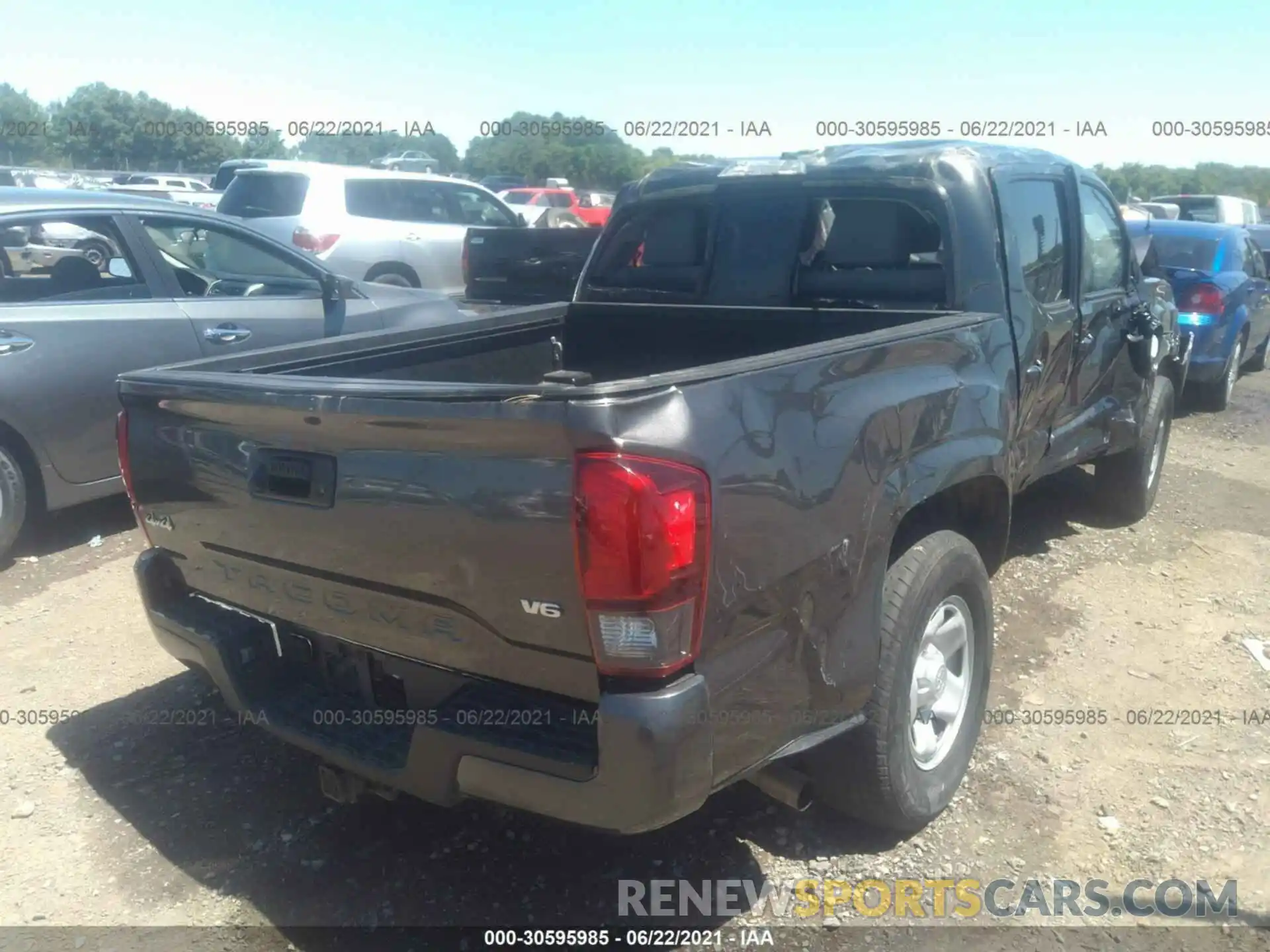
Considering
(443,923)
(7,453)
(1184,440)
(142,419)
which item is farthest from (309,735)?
(1184,440)

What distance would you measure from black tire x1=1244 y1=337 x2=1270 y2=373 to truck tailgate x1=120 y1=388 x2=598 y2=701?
1056cm

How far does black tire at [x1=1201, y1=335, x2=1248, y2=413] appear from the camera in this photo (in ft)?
29.0

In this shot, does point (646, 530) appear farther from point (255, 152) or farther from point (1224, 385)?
point (255, 152)

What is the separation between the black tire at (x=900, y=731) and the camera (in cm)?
273

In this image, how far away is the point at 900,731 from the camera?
2.79 meters

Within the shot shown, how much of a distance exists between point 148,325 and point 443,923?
387cm

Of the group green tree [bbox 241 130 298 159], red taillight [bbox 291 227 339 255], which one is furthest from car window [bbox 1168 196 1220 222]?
green tree [bbox 241 130 298 159]

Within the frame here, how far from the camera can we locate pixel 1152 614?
4.64 meters

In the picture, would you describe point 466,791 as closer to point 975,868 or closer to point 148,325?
point 975,868

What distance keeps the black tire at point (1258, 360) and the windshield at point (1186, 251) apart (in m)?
2.22

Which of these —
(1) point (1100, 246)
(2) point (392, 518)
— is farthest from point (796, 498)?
(1) point (1100, 246)

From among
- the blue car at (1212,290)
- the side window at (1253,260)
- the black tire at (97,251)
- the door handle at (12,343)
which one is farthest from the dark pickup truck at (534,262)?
the side window at (1253,260)

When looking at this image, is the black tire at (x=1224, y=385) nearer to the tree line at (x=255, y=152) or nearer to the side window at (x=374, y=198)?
the side window at (x=374, y=198)

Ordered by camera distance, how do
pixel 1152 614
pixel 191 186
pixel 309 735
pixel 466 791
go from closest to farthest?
pixel 466 791, pixel 309 735, pixel 1152 614, pixel 191 186
